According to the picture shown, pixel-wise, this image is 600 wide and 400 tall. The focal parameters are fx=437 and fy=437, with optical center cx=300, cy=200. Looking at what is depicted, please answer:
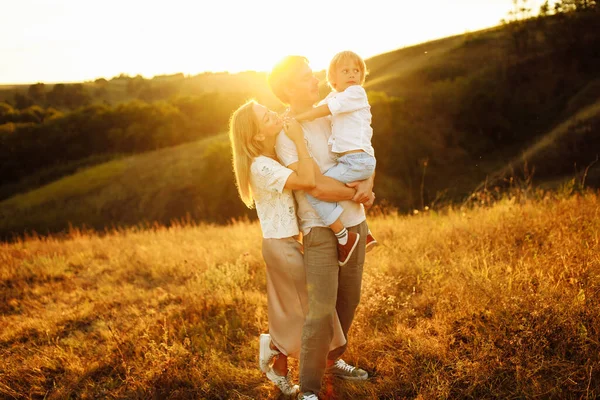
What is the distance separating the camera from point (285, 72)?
2873 millimetres

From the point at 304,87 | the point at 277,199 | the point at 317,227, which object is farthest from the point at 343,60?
the point at 317,227

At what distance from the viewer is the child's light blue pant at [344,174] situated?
2756mm

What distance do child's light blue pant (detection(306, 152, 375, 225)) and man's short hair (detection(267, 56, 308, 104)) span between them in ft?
1.97

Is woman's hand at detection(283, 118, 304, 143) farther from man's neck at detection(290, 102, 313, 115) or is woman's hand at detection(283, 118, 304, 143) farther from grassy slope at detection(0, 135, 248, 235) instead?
grassy slope at detection(0, 135, 248, 235)

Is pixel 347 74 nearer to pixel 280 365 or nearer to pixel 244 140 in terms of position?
pixel 244 140

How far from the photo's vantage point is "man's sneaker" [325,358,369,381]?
10.7 feet

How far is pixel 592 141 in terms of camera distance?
2853cm

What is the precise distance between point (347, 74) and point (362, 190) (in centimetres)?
81

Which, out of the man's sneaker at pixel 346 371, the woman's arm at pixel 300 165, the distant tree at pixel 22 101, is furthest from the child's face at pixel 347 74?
the distant tree at pixel 22 101

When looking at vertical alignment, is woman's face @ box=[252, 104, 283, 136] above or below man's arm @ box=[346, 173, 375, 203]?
above

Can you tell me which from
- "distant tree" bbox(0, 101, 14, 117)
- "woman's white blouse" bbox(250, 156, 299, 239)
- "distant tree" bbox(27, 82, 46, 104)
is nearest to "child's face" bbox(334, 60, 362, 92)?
"woman's white blouse" bbox(250, 156, 299, 239)

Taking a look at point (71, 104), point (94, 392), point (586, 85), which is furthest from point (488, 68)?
point (71, 104)

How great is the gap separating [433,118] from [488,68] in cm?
→ 1041

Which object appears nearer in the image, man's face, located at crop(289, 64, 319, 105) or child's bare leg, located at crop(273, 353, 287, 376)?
man's face, located at crop(289, 64, 319, 105)
